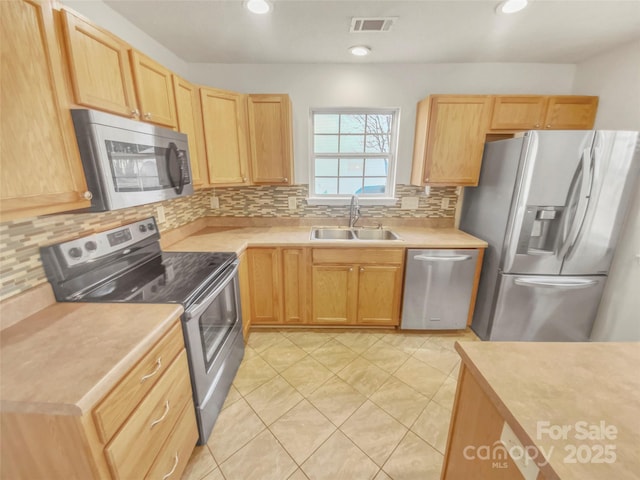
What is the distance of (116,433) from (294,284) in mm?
1548

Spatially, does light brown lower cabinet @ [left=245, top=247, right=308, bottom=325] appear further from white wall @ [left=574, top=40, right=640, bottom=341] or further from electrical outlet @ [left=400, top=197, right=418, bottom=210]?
white wall @ [left=574, top=40, right=640, bottom=341]

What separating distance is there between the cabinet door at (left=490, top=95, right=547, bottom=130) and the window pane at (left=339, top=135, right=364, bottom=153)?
1.16 metres

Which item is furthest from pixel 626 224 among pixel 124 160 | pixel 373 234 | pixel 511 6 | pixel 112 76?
pixel 112 76

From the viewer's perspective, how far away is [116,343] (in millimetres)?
910

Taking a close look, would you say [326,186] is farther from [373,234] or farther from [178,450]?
A: [178,450]

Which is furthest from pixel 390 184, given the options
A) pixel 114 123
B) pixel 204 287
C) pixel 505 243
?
pixel 114 123

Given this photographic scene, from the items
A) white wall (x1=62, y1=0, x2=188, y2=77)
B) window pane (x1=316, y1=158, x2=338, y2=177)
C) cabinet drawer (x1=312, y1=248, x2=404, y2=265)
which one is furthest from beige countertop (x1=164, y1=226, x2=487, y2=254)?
white wall (x1=62, y1=0, x2=188, y2=77)

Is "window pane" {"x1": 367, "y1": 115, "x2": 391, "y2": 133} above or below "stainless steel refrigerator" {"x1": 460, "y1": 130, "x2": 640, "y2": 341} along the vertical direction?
above

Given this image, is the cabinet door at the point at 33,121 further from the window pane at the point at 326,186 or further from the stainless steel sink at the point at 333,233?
the window pane at the point at 326,186

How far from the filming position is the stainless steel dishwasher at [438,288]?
2.18 metres

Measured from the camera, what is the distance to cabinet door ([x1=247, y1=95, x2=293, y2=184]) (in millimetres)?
2225

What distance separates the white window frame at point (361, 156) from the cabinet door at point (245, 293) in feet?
3.19

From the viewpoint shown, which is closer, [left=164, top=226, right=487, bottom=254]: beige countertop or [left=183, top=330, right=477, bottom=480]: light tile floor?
[left=183, top=330, right=477, bottom=480]: light tile floor

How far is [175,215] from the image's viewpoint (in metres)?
2.20
